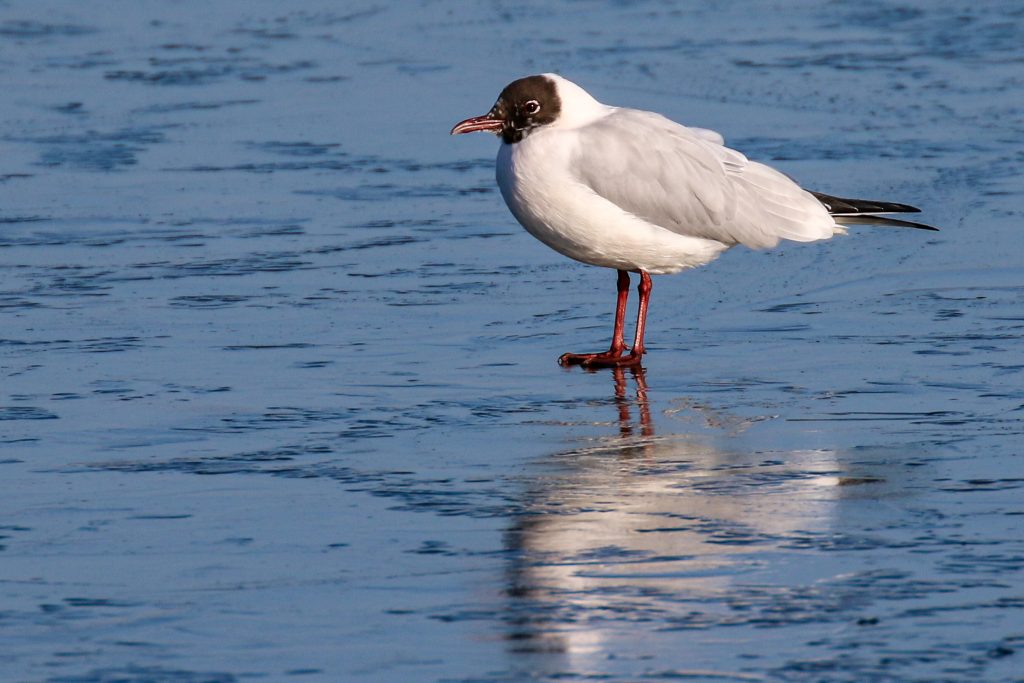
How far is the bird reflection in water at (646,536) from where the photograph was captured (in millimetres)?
4574

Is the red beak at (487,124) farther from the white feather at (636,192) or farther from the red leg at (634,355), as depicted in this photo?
the red leg at (634,355)

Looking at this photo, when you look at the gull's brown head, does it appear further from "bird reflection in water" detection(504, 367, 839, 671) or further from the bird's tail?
"bird reflection in water" detection(504, 367, 839, 671)

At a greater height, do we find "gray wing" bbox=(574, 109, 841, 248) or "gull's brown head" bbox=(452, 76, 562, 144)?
"gull's brown head" bbox=(452, 76, 562, 144)

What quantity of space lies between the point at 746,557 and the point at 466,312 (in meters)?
3.30

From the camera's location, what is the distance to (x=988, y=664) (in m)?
4.31

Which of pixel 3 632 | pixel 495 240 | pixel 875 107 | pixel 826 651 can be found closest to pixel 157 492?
pixel 3 632

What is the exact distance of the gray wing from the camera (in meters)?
7.68

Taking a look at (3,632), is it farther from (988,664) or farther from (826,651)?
(988,664)

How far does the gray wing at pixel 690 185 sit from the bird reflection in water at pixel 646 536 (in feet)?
4.81

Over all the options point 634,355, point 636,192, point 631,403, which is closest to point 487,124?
point 636,192

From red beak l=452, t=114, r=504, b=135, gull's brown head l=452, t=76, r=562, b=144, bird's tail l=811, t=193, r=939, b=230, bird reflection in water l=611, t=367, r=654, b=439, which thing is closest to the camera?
bird reflection in water l=611, t=367, r=654, b=439

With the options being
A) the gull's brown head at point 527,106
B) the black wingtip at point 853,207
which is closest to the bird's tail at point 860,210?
the black wingtip at point 853,207

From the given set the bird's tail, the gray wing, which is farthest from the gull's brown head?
the bird's tail

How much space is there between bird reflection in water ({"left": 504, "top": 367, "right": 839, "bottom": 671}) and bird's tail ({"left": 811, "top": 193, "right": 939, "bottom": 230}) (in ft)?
6.89
